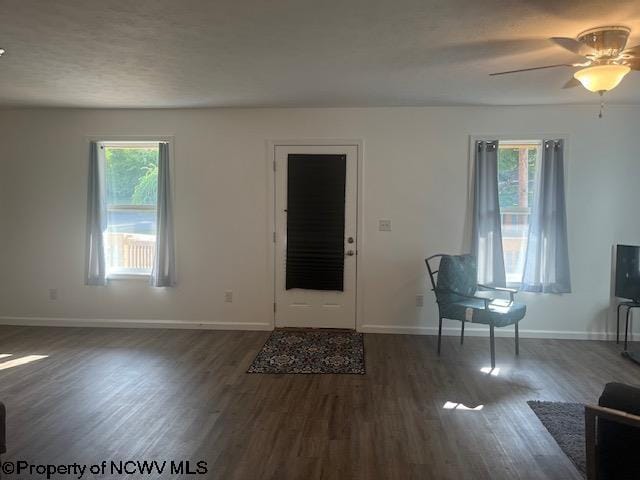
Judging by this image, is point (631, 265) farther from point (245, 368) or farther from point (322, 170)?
point (245, 368)

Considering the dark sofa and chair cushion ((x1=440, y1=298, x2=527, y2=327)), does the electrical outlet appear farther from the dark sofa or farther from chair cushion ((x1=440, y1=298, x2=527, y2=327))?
the dark sofa

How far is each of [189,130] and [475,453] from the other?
4095mm

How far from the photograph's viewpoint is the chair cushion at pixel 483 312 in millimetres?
3887

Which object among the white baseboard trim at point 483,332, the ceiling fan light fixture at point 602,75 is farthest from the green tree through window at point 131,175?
the ceiling fan light fixture at point 602,75

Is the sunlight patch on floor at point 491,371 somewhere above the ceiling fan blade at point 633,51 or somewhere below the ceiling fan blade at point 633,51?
below

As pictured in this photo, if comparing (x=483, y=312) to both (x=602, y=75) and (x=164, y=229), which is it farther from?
(x=164, y=229)

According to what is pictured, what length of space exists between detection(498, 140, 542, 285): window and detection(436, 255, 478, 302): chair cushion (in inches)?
22.7

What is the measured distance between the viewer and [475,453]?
251cm

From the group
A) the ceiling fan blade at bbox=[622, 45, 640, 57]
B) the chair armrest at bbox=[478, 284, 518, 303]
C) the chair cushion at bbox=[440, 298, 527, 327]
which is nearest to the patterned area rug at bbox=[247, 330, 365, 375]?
the chair cushion at bbox=[440, 298, 527, 327]

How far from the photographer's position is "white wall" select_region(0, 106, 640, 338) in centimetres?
457

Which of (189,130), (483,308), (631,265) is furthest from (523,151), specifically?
(189,130)

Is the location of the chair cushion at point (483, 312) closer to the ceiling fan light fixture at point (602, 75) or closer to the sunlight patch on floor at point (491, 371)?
the sunlight patch on floor at point (491, 371)

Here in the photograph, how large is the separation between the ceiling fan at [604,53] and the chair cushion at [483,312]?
200 cm

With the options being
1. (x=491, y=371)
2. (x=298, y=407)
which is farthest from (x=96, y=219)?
(x=491, y=371)
